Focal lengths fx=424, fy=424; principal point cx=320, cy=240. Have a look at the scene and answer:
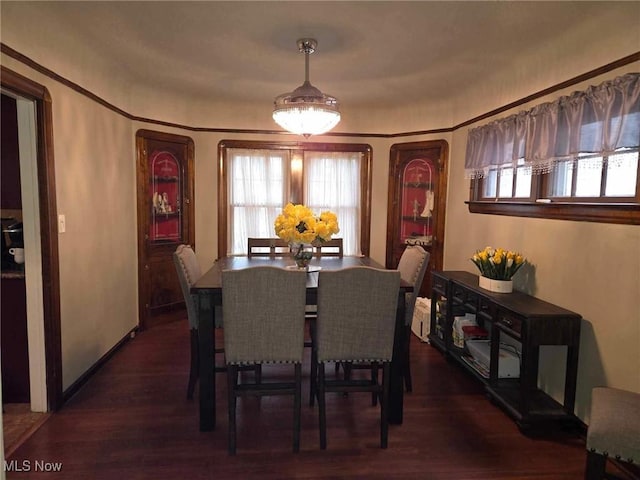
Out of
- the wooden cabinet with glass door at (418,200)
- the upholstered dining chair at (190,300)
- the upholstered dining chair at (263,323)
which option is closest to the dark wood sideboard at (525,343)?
the upholstered dining chair at (263,323)

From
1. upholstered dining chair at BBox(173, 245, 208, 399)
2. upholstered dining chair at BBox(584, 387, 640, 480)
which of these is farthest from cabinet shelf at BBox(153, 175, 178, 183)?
upholstered dining chair at BBox(584, 387, 640, 480)

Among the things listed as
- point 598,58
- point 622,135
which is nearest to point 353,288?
point 622,135

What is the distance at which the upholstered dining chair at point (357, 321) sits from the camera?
228cm

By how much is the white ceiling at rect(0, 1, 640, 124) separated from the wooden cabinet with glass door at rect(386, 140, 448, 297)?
3.00 feet

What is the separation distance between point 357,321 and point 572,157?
1.66m

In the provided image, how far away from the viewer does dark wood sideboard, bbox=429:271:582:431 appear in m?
2.51

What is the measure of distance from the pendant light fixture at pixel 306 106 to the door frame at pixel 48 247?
1455 millimetres

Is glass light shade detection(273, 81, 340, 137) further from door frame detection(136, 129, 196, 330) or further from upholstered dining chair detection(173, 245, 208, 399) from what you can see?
door frame detection(136, 129, 196, 330)

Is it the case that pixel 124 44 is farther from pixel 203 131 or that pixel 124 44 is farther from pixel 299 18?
pixel 203 131

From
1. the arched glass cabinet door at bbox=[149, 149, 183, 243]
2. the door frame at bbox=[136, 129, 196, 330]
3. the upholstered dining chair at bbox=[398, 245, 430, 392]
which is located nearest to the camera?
the upholstered dining chair at bbox=[398, 245, 430, 392]

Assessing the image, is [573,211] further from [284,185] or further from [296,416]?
[284,185]

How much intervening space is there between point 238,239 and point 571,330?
3.62m

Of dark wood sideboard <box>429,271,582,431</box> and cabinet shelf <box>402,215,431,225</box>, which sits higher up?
cabinet shelf <box>402,215,431,225</box>

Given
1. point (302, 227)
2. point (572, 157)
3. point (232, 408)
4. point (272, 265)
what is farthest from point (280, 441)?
point (572, 157)
